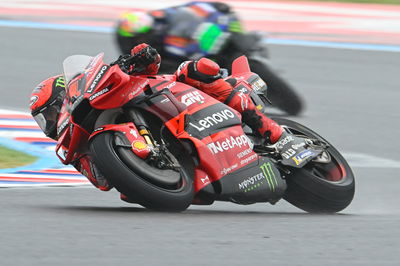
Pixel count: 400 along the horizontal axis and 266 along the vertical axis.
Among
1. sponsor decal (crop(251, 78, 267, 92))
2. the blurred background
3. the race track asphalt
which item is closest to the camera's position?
the race track asphalt

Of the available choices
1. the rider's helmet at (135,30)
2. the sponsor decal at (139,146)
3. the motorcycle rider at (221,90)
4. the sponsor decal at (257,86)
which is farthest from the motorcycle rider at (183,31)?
the sponsor decal at (139,146)

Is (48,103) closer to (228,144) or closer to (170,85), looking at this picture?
(170,85)

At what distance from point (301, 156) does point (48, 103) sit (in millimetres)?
1545

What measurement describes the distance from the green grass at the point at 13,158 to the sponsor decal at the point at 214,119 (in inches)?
87.5

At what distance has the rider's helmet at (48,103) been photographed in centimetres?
546

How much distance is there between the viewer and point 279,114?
952cm

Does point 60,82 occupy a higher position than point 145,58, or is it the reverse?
A: point 145,58

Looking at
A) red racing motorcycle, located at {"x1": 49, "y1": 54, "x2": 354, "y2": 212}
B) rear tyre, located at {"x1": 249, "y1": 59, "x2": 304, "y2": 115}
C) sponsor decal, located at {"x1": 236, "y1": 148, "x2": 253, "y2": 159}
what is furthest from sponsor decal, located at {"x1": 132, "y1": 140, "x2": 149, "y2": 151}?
rear tyre, located at {"x1": 249, "y1": 59, "x2": 304, "y2": 115}

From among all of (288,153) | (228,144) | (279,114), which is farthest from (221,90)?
(279,114)

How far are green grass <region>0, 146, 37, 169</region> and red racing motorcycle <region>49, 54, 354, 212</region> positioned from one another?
180 centimetres

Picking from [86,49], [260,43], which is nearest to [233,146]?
[260,43]

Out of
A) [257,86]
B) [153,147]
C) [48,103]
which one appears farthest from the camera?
[257,86]

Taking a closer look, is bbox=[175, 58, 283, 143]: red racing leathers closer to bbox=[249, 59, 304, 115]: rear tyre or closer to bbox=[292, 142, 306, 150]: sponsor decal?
bbox=[292, 142, 306, 150]: sponsor decal

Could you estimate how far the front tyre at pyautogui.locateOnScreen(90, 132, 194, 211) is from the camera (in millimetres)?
4805
